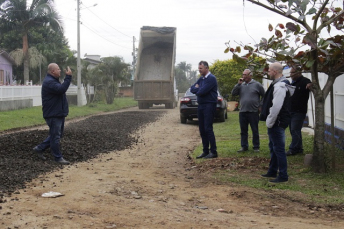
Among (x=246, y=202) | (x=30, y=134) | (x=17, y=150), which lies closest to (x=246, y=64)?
(x=246, y=202)

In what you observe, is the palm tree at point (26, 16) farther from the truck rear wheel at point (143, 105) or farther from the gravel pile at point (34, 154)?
the gravel pile at point (34, 154)

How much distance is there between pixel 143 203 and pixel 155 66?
84.9 feet

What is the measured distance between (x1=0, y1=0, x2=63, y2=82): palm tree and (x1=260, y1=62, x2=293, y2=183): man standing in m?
37.2

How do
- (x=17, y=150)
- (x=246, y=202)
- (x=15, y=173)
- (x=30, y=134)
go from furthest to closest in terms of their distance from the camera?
(x=30, y=134)
(x=17, y=150)
(x=15, y=173)
(x=246, y=202)

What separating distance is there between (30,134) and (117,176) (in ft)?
15.3

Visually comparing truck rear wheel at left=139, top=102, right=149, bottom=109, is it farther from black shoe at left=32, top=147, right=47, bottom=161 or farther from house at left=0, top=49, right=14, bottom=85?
black shoe at left=32, top=147, right=47, bottom=161

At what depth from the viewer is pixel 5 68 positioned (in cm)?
4653

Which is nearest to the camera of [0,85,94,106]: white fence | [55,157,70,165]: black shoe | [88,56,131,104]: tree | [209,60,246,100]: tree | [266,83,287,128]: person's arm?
[266,83,287,128]: person's arm

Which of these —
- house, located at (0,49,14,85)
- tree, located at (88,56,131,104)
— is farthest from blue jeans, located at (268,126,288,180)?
house, located at (0,49,14,85)

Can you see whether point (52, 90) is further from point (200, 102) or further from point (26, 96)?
point (26, 96)

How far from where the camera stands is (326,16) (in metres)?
8.27

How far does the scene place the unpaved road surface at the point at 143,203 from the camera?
17.6 feet

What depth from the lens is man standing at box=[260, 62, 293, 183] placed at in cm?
739

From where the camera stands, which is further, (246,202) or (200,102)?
(200,102)
